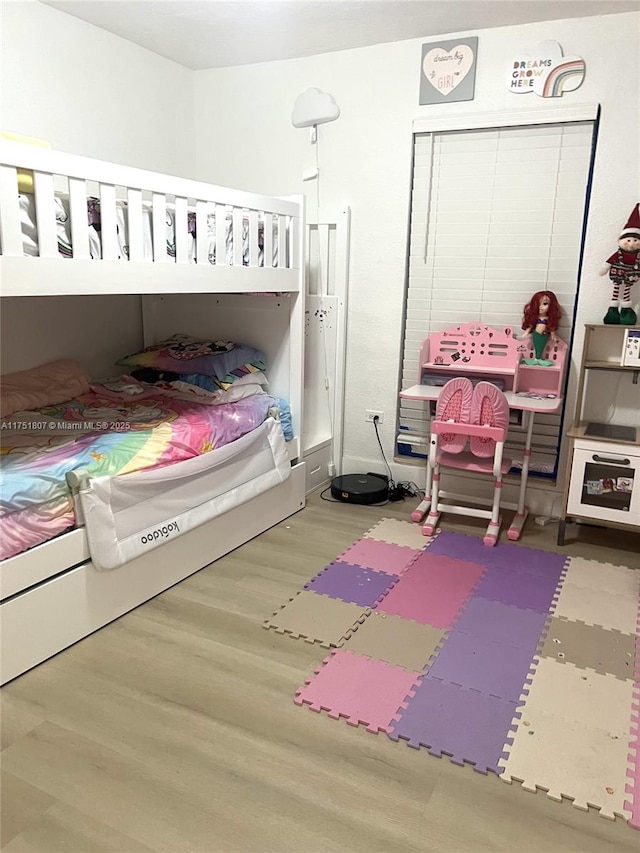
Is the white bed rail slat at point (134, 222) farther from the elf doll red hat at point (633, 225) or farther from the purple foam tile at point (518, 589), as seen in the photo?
the elf doll red hat at point (633, 225)

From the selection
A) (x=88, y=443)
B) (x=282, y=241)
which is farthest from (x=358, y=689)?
(x=282, y=241)

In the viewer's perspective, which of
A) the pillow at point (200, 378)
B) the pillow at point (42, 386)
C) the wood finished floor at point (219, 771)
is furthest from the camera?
the pillow at point (200, 378)

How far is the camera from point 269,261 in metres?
3.03

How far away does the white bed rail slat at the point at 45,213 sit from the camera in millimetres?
1861

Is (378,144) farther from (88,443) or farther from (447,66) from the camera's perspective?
(88,443)

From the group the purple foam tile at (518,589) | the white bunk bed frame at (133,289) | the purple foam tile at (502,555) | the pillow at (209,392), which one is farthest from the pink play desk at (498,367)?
the pillow at (209,392)

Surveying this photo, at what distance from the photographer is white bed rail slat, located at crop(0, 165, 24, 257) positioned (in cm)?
176

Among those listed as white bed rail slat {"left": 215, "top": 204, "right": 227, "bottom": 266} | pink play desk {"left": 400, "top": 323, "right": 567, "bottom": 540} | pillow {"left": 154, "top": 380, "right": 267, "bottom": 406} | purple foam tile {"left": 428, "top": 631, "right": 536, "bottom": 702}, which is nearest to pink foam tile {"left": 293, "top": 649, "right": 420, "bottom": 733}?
purple foam tile {"left": 428, "top": 631, "right": 536, "bottom": 702}

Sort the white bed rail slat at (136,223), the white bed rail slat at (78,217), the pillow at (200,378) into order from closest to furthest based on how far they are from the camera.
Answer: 1. the white bed rail slat at (136,223)
2. the white bed rail slat at (78,217)
3. the pillow at (200,378)

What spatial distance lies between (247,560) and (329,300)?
5.41ft

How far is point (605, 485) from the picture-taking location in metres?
2.90

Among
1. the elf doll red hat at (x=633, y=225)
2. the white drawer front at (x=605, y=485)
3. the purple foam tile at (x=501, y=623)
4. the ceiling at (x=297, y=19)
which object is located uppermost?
the ceiling at (x=297, y=19)

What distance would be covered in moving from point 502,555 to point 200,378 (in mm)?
1736

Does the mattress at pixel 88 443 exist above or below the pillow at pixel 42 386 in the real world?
below
